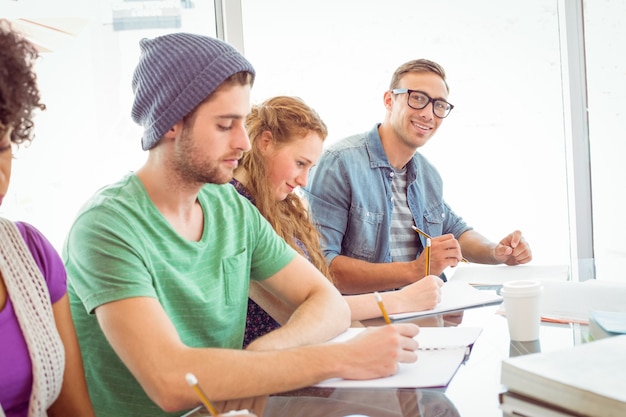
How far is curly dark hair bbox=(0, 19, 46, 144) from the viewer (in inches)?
38.1

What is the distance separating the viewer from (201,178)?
52.8 inches

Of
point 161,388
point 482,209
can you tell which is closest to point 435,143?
point 482,209

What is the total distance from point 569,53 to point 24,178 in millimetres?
2463

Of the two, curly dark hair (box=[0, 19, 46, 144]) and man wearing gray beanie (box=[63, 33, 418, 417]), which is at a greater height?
curly dark hair (box=[0, 19, 46, 144])

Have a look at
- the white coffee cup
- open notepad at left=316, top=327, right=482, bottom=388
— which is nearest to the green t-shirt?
open notepad at left=316, top=327, right=482, bottom=388

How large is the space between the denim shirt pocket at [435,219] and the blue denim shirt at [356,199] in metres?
0.02

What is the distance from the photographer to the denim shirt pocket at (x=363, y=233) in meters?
2.30

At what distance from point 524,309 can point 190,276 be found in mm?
683

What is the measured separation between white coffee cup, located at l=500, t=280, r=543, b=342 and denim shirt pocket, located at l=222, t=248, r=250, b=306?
0.57 metres

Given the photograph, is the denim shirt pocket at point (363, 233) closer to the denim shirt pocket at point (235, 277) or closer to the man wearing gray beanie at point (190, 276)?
the man wearing gray beanie at point (190, 276)

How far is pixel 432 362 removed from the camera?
1154 millimetres

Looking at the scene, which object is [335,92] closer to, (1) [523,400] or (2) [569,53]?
(2) [569,53]

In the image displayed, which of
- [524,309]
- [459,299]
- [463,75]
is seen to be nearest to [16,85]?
[524,309]

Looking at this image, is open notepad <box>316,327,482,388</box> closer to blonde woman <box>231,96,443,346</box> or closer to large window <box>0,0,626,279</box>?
blonde woman <box>231,96,443,346</box>
